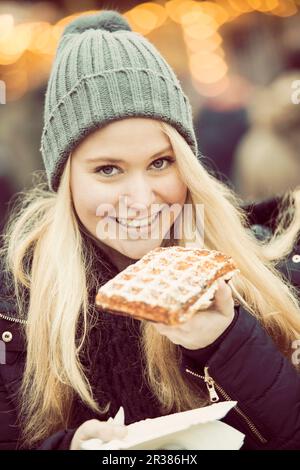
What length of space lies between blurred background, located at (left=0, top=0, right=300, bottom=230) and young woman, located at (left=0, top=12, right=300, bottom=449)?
1.01m

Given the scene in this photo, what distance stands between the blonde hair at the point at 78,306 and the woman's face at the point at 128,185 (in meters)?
0.05

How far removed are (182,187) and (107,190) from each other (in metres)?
0.22

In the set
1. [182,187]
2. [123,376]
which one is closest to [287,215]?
[182,187]

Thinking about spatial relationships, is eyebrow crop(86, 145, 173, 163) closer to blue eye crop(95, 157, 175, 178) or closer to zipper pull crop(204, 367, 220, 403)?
blue eye crop(95, 157, 175, 178)

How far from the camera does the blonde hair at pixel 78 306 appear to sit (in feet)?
4.87

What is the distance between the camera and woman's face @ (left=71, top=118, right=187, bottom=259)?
140 centimetres

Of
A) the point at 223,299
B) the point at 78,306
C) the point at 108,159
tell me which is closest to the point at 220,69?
the point at 108,159

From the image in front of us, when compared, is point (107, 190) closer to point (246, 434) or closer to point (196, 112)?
point (246, 434)

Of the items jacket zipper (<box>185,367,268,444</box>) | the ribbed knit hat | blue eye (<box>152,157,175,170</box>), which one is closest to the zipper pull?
jacket zipper (<box>185,367,268,444</box>)

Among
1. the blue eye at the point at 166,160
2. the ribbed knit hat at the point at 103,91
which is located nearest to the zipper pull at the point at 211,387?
the blue eye at the point at 166,160

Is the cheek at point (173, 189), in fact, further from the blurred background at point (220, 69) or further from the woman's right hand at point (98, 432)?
the blurred background at point (220, 69)

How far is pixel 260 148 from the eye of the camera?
2672 mm

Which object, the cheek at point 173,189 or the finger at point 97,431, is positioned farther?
the cheek at point 173,189

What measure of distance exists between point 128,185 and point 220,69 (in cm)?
160
